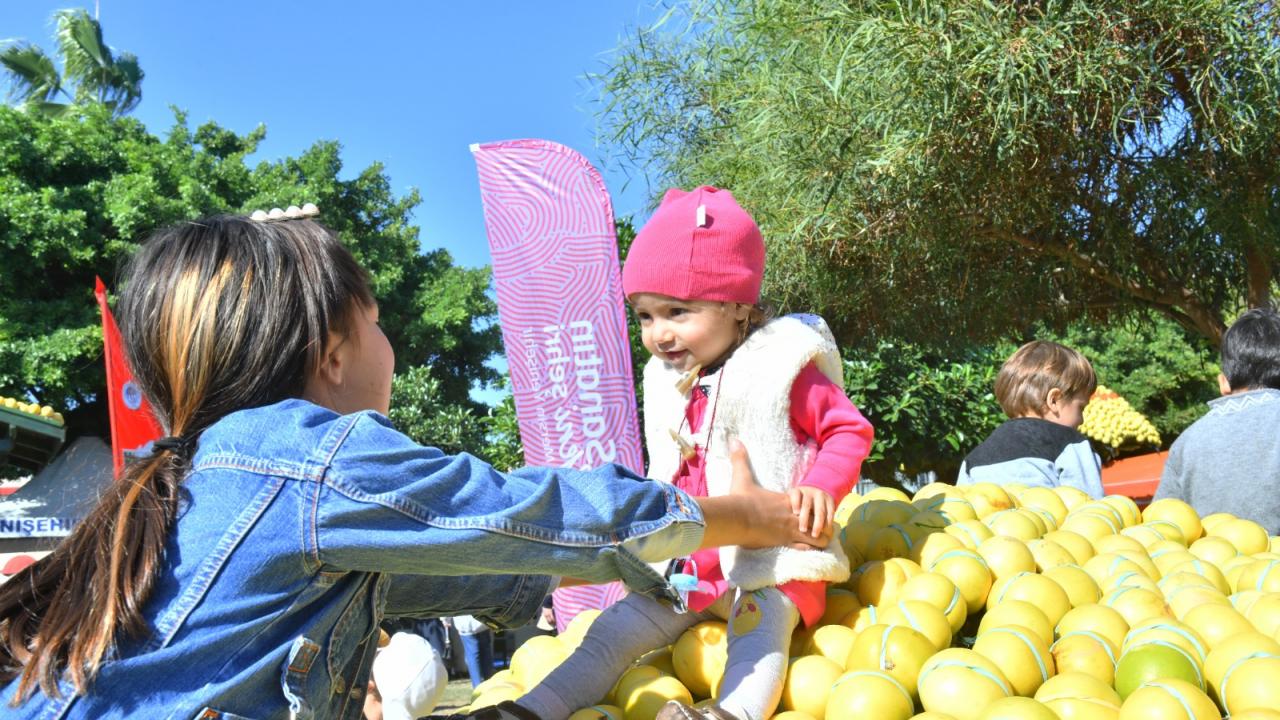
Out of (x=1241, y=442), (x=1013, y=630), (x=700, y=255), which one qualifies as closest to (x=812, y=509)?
(x=1013, y=630)

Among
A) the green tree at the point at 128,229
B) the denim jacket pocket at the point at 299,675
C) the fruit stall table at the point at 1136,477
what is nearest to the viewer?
the denim jacket pocket at the point at 299,675

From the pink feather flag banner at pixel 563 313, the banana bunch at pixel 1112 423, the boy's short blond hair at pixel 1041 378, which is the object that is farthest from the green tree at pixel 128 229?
the boy's short blond hair at pixel 1041 378

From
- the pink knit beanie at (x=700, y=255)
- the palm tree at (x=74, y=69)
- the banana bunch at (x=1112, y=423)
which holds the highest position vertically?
the palm tree at (x=74, y=69)

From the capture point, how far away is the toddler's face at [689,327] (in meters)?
2.37

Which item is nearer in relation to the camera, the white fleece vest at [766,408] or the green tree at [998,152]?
the white fleece vest at [766,408]

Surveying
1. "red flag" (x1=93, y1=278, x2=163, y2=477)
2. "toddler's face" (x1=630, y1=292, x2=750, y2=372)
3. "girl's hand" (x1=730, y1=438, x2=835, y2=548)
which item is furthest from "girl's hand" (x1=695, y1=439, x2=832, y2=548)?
"red flag" (x1=93, y1=278, x2=163, y2=477)

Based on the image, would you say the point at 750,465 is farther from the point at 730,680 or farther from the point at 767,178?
the point at 767,178

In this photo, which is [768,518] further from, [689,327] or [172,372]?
[172,372]

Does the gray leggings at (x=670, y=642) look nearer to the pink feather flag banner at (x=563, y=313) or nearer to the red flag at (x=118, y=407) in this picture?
the pink feather flag banner at (x=563, y=313)

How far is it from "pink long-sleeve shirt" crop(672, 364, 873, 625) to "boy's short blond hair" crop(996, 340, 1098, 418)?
2295 mm

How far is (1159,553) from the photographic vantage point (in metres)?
2.62

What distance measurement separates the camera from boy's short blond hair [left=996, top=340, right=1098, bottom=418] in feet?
14.0

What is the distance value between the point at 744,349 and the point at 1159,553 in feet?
4.23

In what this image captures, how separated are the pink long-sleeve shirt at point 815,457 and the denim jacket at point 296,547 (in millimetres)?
788
